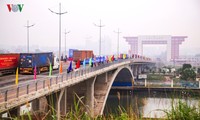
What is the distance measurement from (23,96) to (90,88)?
61.8 ft

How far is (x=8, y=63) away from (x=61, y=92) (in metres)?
7.12

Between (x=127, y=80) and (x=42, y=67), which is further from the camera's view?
(x=127, y=80)

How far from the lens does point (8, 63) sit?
23266mm

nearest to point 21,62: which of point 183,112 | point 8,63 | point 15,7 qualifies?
point 8,63

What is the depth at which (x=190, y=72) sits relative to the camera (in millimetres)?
79062

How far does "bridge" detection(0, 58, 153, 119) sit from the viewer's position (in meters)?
12.2

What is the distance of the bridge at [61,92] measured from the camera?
12.2 m

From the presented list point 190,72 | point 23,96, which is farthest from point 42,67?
point 190,72

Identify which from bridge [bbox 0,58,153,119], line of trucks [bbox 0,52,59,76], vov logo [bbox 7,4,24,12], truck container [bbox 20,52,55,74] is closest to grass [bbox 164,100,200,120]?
bridge [bbox 0,58,153,119]

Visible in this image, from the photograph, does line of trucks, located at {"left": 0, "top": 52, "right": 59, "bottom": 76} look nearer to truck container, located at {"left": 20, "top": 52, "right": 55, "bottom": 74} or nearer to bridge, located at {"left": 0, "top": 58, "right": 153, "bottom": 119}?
truck container, located at {"left": 20, "top": 52, "right": 55, "bottom": 74}

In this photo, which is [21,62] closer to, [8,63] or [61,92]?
[8,63]

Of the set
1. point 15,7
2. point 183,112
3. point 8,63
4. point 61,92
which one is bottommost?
point 61,92

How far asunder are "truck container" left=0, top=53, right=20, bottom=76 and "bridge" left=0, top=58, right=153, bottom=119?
349cm

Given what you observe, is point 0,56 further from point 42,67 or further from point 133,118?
point 133,118
